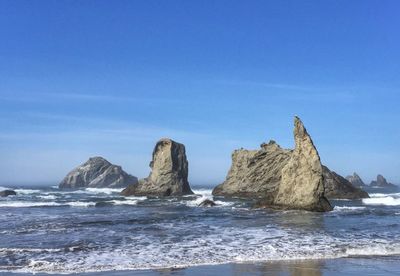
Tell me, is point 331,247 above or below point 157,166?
below

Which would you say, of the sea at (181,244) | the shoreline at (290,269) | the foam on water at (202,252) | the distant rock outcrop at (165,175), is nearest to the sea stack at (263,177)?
the distant rock outcrop at (165,175)

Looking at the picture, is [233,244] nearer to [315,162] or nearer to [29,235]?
[29,235]

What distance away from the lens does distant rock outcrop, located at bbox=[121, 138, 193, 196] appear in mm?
78250

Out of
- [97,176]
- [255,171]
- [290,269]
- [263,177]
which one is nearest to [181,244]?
[290,269]

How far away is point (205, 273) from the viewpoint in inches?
543

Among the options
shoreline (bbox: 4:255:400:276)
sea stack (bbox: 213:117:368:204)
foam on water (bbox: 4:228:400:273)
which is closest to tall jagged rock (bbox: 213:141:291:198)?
sea stack (bbox: 213:117:368:204)

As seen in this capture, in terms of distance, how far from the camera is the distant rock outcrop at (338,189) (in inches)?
2739

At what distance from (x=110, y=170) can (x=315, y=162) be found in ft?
351

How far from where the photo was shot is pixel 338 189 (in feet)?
232

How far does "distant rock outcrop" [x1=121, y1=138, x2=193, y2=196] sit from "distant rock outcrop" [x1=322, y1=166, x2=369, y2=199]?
914 inches

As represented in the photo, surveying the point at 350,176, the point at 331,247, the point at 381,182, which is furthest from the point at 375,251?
the point at 381,182

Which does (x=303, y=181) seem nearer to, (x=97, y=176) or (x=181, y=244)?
(x=181, y=244)

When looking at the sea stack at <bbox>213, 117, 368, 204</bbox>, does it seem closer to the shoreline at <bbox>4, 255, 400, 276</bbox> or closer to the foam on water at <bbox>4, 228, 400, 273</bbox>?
the foam on water at <bbox>4, 228, 400, 273</bbox>

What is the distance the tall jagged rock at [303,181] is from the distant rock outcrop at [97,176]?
327 ft
